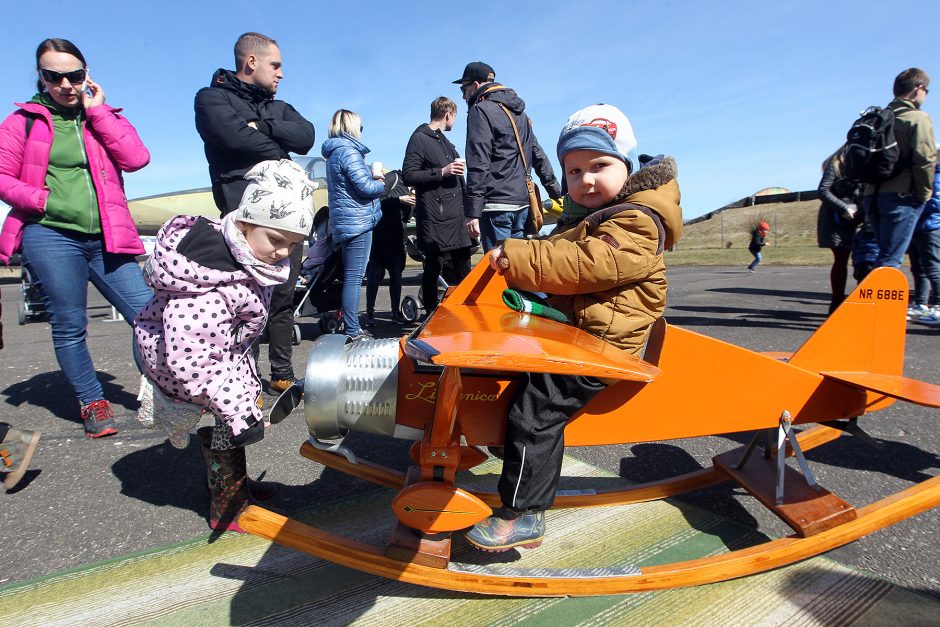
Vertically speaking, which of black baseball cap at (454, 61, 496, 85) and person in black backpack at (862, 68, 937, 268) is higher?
black baseball cap at (454, 61, 496, 85)

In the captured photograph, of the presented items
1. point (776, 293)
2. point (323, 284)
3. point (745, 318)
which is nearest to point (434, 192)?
point (323, 284)

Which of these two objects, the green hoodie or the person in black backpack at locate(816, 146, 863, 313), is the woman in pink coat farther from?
the person in black backpack at locate(816, 146, 863, 313)

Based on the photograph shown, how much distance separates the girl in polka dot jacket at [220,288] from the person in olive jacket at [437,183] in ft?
10.4

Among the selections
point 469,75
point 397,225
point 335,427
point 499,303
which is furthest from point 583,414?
point 397,225

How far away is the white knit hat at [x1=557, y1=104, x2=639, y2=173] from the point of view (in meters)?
2.02

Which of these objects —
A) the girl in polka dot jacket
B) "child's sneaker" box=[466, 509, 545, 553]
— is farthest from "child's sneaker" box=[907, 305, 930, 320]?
the girl in polka dot jacket

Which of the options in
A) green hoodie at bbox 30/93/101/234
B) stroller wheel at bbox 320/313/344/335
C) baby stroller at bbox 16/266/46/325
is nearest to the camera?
green hoodie at bbox 30/93/101/234

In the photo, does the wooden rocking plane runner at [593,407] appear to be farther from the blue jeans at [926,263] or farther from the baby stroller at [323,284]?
the blue jeans at [926,263]

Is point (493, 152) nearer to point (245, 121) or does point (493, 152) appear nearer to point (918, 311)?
point (245, 121)

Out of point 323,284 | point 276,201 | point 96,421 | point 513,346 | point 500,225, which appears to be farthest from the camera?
point 323,284

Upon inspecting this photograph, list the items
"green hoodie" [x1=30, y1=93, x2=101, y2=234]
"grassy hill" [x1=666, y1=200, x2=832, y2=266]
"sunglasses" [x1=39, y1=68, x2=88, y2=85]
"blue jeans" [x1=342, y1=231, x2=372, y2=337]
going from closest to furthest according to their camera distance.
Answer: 1. "sunglasses" [x1=39, y1=68, x2=88, y2=85]
2. "green hoodie" [x1=30, y1=93, x2=101, y2=234]
3. "blue jeans" [x1=342, y1=231, x2=372, y2=337]
4. "grassy hill" [x1=666, y1=200, x2=832, y2=266]

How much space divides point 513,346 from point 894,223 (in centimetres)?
495

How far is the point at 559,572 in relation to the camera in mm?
1868

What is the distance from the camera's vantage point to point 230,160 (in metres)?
3.41
